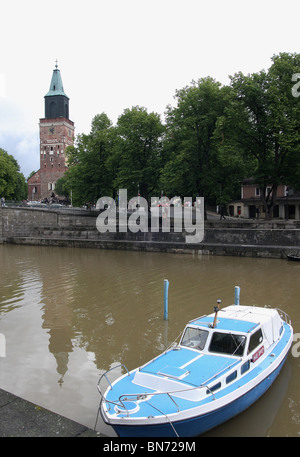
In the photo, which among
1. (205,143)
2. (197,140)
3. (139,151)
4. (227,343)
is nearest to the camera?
(227,343)

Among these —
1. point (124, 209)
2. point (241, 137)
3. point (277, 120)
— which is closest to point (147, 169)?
point (124, 209)

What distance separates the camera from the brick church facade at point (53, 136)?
349 ft

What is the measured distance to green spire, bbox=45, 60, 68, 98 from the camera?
10688 cm

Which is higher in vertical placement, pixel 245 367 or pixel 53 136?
pixel 53 136

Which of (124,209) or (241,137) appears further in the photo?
(124,209)

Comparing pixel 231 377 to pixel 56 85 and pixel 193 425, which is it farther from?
pixel 56 85

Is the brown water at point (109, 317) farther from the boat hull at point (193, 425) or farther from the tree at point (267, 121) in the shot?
the tree at point (267, 121)

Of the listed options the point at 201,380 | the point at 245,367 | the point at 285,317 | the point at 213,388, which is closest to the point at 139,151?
the point at 285,317

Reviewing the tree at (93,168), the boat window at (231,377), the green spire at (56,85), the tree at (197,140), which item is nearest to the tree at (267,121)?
the tree at (197,140)

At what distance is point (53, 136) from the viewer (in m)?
108

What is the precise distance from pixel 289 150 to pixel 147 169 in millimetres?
15046

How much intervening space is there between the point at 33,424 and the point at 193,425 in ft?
8.23

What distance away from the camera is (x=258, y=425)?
6.86m
